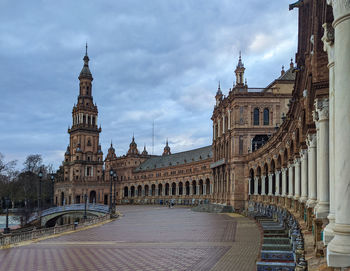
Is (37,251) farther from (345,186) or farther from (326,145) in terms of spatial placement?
(345,186)

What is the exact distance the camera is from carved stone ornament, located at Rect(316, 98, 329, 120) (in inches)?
523

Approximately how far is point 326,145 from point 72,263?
34.9 ft

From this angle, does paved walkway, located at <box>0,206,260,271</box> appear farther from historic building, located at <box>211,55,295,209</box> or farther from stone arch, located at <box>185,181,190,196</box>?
stone arch, located at <box>185,181,190,196</box>

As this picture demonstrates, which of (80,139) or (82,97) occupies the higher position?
(82,97)

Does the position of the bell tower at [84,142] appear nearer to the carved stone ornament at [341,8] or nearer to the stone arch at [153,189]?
the stone arch at [153,189]

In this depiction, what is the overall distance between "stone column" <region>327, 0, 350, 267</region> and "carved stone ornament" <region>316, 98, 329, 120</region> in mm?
5582

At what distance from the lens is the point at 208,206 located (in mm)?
62094

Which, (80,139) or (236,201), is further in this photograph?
(80,139)

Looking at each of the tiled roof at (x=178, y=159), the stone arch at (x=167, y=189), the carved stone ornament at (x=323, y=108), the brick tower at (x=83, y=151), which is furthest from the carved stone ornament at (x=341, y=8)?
the brick tower at (x=83, y=151)

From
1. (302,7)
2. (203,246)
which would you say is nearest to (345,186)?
(203,246)

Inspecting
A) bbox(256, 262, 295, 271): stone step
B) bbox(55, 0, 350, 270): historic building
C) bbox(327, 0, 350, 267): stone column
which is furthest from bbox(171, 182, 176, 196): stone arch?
bbox(327, 0, 350, 267): stone column

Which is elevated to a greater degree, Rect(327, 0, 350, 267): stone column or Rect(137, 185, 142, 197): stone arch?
Rect(327, 0, 350, 267): stone column

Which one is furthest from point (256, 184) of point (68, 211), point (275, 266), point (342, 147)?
point (342, 147)

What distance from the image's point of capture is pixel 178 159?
11750cm
